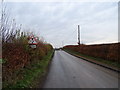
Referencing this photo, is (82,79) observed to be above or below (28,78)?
below

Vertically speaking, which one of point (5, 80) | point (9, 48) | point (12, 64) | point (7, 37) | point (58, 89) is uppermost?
point (7, 37)

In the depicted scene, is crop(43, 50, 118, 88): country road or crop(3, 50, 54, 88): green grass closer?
crop(3, 50, 54, 88): green grass

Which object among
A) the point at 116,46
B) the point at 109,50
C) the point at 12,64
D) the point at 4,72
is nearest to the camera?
the point at 4,72

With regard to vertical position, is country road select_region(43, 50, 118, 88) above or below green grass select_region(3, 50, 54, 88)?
below

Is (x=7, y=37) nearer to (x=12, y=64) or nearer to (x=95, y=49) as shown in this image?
(x=12, y=64)

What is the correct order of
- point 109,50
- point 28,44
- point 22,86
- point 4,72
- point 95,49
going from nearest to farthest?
point 22,86, point 4,72, point 28,44, point 109,50, point 95,49

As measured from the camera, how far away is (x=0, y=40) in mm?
6676

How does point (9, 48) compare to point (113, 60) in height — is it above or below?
above

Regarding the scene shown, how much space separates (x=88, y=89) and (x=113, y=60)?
11.3 metres

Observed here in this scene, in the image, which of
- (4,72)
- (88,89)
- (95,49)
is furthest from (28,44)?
(95,49)

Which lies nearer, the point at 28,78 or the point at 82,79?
the point at 28,78

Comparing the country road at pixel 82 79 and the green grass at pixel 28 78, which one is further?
the country road at pixel 82 79

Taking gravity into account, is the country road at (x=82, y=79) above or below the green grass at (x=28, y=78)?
below

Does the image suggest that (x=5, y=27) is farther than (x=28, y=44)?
No
